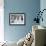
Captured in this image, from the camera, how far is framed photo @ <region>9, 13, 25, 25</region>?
5.94 m

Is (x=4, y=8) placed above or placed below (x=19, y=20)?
above

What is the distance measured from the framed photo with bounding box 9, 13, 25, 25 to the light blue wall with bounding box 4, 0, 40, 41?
134 millimetres

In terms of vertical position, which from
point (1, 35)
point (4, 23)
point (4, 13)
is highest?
point (4, 13)

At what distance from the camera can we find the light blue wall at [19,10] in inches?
233

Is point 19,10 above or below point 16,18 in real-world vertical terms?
above

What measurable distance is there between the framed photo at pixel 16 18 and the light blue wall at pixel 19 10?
0.13 m

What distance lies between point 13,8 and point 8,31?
1.00 m

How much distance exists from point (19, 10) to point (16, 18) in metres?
0.36

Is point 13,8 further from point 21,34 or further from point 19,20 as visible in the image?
point 21,34

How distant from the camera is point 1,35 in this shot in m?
5.98

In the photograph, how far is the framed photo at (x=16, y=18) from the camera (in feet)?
19.5

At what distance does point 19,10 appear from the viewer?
5.95 meters

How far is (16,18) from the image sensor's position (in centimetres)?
595

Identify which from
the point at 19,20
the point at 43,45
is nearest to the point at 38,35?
the point at 43,45
